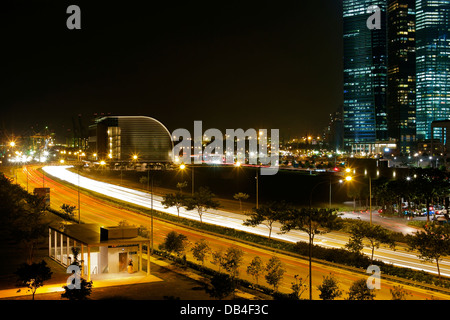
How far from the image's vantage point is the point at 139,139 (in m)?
135

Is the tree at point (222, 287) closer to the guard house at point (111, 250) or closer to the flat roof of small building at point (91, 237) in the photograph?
the guard house at point (111, 250)

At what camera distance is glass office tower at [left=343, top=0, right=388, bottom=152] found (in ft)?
627

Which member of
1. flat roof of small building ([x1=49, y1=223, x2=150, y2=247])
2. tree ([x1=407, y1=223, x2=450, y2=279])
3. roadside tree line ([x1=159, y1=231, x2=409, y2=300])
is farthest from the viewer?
tree ([x1=407, y1=223, x2=450, y2=279])

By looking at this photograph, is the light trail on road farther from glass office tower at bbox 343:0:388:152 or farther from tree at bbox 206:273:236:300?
glass office tower at bbox 343:0:388:152

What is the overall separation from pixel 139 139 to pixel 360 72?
10800cm

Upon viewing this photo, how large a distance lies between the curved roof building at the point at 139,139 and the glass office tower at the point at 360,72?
9079cm

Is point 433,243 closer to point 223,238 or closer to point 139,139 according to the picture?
point 223,238

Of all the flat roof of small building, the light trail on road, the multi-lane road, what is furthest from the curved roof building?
the flat roof of small building

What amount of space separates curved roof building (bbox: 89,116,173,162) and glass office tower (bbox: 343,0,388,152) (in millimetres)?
90793

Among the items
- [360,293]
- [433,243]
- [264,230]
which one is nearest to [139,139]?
[264,230]

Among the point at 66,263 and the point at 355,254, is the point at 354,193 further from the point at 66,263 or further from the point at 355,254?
the point at 66,263

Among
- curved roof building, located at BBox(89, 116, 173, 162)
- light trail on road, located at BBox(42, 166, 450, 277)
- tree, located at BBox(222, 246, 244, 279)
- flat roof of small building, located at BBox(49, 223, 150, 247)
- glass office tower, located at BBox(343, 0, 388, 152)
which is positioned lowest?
light trail on road, located at BBox(42, 166, 450, 277)

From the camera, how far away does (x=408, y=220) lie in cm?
4409

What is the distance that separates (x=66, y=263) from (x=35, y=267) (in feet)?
23.7
